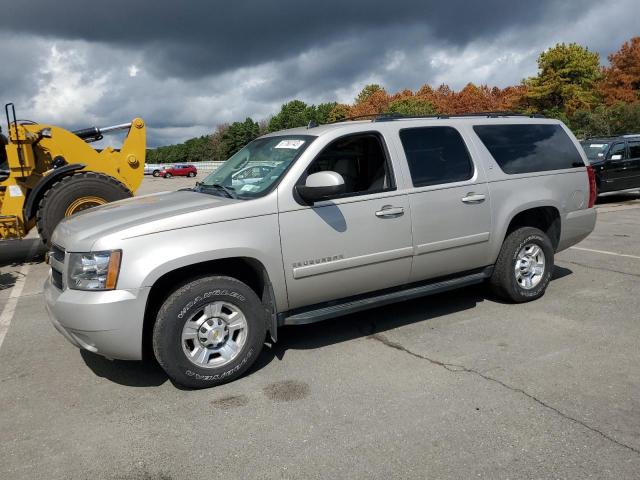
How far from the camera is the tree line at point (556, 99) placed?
127 ft

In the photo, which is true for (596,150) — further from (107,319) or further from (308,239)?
(107,319)

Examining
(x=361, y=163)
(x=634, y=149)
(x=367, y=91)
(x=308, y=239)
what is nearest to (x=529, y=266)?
(x=361, y=163)

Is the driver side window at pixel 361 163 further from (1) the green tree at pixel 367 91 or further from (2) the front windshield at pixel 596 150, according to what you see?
(1) the green tree at pixel 367 91

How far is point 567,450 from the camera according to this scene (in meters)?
2.94

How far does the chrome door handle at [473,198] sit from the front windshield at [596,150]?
416 inches

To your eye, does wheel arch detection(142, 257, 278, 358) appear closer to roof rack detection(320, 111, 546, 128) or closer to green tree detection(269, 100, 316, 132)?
roof rack detection(320, 111, 546, 128)

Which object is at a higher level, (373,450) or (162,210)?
(162,210)

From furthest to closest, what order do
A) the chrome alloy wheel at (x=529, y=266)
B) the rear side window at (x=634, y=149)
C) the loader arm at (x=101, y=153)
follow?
the rear side window at (x=634, y=149) → the loader arm at (x=101, y=153) → the chrome alloy wheel at (x=529, y=266)

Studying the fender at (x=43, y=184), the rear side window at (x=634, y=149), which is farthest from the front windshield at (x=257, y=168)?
the rear side window at (x=634, y=149)

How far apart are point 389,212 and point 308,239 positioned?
784 millimetres

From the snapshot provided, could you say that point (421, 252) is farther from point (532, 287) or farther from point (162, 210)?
point (162, 210)

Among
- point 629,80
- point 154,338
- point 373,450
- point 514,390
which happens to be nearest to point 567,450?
point 514,390

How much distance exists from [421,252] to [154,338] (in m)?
2.33

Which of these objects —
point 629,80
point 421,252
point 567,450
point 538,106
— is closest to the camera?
point 567,450
